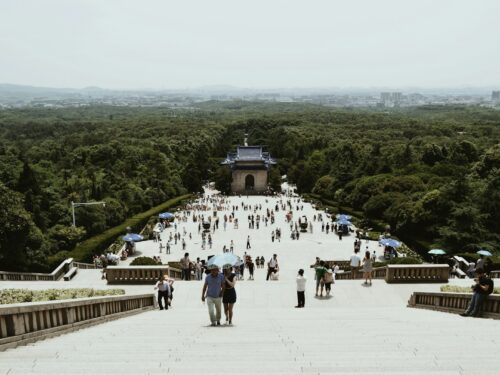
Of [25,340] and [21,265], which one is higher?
[25,340]

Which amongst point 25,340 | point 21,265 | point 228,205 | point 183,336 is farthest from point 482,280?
point 228,205

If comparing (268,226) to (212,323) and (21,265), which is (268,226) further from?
(212,323)

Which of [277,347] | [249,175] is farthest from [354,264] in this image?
[249,175]

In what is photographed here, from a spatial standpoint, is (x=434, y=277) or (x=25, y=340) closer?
(x=25, y=340)

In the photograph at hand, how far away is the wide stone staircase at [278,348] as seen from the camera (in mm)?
6125

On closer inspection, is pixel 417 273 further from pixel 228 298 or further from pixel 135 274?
pixel 228 298

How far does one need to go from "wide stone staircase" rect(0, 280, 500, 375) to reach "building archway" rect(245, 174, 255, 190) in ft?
207

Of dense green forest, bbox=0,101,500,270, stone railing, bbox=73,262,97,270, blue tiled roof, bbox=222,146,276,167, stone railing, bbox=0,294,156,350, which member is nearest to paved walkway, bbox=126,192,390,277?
stone railing, bbox=73,262,97,270

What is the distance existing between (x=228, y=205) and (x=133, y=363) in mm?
Answer: 55373

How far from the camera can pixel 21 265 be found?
27.2 m

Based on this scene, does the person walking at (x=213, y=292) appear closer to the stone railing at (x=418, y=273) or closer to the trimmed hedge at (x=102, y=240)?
the stone railing at (x=418, y=273)

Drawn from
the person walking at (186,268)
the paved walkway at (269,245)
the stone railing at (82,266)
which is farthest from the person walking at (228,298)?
the stone railing at (82,266)

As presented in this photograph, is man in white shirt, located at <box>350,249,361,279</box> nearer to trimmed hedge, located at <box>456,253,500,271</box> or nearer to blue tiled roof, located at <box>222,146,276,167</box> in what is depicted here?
trimmed hedge, located at <box>456,253,500,271</box>

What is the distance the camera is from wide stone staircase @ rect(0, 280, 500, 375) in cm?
612
